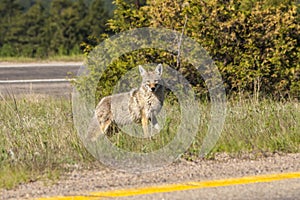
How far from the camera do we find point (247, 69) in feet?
34.2

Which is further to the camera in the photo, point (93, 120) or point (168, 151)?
point (93, 120)

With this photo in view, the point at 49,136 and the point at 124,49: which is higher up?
the point at 124,49

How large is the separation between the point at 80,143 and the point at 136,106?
5.47 ft

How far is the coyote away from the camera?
27.1 ft

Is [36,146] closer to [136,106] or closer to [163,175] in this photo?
[163,175]

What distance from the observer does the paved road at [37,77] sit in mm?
15531

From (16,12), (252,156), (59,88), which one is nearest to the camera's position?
(252,156)

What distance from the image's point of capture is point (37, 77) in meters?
18.3

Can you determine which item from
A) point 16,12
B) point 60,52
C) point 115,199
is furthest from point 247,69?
point 16,12

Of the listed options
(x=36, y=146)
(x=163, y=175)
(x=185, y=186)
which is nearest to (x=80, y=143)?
(x=36, y=146)

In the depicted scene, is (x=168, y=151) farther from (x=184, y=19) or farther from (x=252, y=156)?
(x=184, y=19)

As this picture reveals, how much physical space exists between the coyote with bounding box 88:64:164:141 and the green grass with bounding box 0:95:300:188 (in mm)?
269

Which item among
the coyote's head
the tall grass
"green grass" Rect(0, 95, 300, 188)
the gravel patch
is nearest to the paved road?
the tall grass

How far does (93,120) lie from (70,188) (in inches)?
108
